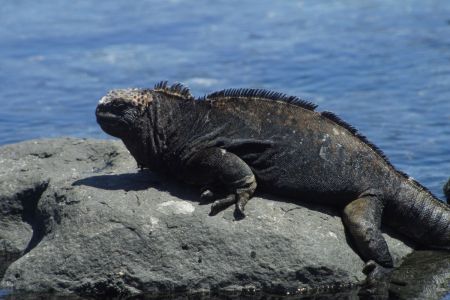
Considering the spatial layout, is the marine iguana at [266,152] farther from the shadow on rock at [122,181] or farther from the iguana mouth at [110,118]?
the shadow on rock at [122,181]

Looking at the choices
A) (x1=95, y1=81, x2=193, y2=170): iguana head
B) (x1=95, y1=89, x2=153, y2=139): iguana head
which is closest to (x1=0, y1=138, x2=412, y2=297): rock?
(x1=95, y1=81, x2=193, y2=170): iguana head

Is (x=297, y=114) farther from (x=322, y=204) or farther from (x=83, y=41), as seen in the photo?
(x=83, y=41)

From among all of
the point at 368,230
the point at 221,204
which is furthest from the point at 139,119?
the point at 368,230

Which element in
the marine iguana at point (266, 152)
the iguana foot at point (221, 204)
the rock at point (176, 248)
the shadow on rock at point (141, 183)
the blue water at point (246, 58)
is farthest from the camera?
the blue water at point (246, 58)

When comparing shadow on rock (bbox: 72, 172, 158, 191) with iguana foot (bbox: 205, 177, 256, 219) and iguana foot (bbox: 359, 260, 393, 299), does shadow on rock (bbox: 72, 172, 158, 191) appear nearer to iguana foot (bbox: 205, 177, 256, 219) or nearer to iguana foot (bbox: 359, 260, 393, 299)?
iguana foot (bbox: 205, 177, 256, 219)

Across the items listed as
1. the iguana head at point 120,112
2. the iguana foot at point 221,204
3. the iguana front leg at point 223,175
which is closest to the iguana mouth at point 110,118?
the iguana head at point 120,112

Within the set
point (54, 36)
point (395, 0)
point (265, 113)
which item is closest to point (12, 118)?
point (54, 36)

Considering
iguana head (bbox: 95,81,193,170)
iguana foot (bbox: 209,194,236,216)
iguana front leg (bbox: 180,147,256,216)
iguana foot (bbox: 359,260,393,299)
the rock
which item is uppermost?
iguana head (bbox: 95,81,193,170)
